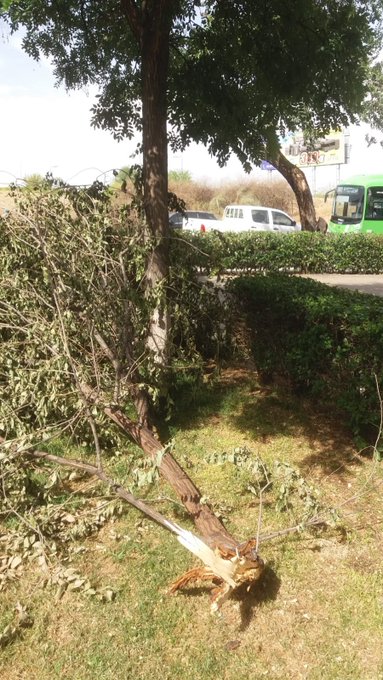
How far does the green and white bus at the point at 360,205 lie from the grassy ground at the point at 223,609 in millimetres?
17069

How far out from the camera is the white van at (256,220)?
2052cm

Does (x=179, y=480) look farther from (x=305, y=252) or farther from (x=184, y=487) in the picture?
(x=305, y=252)

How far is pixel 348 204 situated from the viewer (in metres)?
20.1

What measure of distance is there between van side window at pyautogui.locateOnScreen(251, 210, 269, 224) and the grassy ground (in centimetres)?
1773

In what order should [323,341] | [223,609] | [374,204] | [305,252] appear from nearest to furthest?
[223,609]
[323,341]
[305,252]
[374,204]

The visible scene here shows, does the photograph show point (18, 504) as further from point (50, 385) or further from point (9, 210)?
point (9, 210)

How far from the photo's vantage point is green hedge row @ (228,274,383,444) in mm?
4020

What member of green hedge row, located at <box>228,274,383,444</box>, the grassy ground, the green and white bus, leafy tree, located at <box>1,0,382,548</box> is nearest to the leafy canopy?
leafy tree, located at <box>1,0,382,548</box>

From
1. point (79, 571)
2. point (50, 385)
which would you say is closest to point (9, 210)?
point (50, 385)

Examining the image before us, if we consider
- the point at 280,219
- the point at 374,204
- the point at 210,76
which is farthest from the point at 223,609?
the point at 280,219

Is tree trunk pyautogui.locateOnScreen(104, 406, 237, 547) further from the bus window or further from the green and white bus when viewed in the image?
the bus window

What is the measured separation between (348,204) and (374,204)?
1.03 metres

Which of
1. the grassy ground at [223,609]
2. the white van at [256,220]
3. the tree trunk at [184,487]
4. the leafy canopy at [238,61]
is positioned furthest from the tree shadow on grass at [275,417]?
the white van at [256,220]

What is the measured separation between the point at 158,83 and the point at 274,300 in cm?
220
